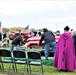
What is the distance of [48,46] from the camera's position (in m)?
12.2

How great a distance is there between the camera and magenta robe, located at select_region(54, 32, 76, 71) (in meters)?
9.95

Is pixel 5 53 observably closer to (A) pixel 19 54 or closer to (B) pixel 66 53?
(A) pixel 19 54

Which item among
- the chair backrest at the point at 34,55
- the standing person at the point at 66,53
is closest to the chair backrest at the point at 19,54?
the chair backrest at the point at 34,55

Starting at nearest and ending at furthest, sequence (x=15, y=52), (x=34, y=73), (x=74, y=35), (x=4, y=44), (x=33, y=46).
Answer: (x=15, y=52) → (x=34, y=73) → (x=74, y=35) → (x=33, y=46) → (x=4, y=44)

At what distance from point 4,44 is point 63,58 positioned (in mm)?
14510

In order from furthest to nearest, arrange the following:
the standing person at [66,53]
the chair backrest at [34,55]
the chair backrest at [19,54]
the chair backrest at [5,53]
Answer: the standing person at [66,53]
the chair backrest at [5,53]
the chair backrest at [19,54]
the chair backrest at [34,55]

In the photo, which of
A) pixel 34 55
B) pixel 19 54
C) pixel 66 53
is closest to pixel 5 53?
pixel 19 54

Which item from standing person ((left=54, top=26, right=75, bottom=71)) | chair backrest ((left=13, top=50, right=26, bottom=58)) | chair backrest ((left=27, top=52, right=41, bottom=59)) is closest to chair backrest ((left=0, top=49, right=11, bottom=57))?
chair backrest ((left=13, top=50, right=26, bottom=58))

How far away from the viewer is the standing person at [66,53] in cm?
995

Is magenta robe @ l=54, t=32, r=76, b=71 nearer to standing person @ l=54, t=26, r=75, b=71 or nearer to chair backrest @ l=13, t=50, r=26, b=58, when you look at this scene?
standing person @ l=54, t=26, r=75, b=71

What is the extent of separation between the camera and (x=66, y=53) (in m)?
10.0

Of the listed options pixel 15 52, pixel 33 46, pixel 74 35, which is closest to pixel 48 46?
pixel 74 35

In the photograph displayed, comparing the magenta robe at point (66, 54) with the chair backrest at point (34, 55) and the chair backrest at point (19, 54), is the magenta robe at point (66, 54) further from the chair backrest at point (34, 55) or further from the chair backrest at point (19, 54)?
the chair backrest at point (19, 54)

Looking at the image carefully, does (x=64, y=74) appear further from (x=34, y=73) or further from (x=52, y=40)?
(x=52, y=40)
